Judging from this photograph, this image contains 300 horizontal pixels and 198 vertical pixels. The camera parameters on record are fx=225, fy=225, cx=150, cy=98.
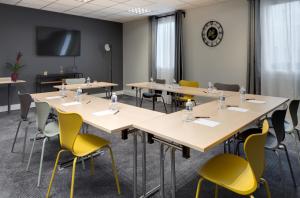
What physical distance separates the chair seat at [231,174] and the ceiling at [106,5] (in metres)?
4.42

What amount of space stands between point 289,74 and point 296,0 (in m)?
1.39

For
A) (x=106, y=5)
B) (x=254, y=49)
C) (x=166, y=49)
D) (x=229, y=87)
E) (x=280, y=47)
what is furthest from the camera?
Answer: (x=166, y=49)

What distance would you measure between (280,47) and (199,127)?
3641 mm

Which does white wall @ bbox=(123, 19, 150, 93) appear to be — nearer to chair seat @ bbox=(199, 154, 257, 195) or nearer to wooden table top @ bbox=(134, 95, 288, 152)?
wooden table top @ bbox=(134, 95, 288, 152)

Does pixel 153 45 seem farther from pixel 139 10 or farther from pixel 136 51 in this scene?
pixel 139 10

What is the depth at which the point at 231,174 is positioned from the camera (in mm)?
1637

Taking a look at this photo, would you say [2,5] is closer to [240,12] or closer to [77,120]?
[77,120]

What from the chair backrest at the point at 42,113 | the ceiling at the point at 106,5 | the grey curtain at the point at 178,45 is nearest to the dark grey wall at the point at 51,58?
the ceiling at the point at 106,5

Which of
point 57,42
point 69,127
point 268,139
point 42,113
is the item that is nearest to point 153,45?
point 57,42

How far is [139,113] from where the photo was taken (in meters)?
2.45

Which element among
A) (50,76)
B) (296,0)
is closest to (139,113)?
(296,0)

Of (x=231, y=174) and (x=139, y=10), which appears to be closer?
(x=231, y=174)

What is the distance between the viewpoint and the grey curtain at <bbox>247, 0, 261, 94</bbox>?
4.70 m

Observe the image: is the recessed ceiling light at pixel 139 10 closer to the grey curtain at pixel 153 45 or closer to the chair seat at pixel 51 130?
the grey curtain at pixel 153 45
